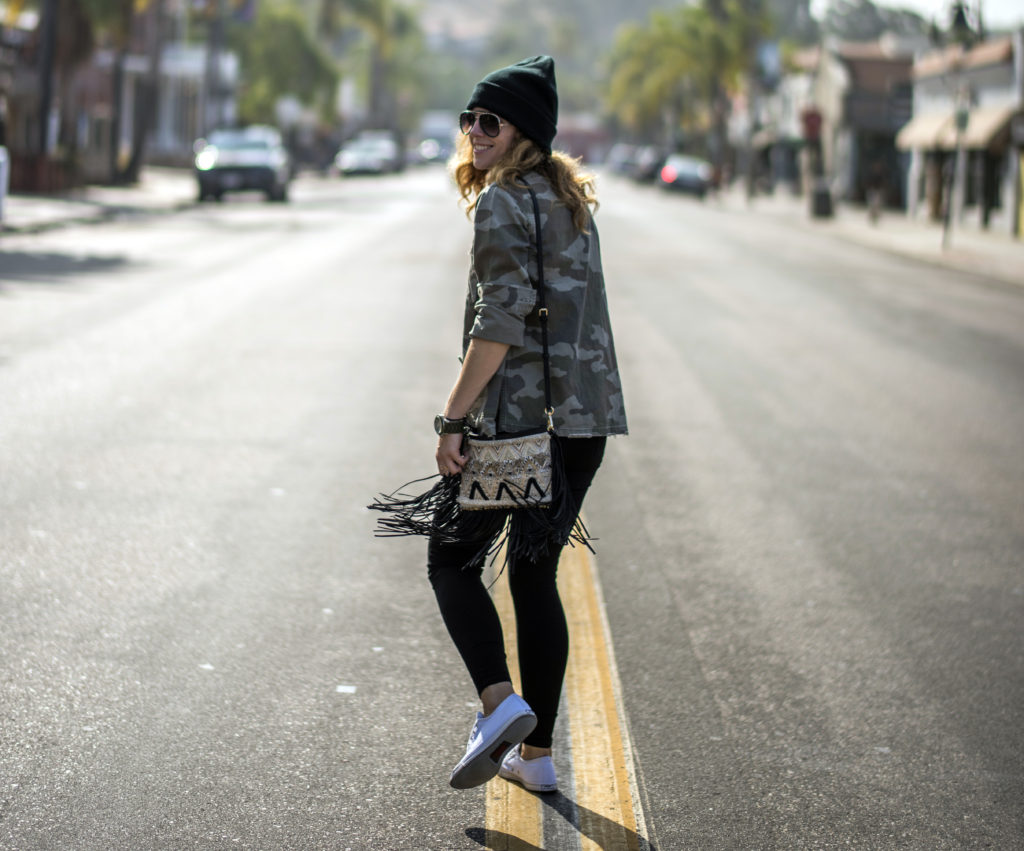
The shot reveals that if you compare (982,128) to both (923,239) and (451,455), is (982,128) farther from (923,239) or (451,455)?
(451,455)

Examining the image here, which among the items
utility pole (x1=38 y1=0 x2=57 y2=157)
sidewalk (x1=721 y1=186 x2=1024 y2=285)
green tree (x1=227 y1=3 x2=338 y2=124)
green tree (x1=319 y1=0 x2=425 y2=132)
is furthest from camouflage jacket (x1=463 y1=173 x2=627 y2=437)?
green tree (x1=319 y1=0 x2=425 y2=132)

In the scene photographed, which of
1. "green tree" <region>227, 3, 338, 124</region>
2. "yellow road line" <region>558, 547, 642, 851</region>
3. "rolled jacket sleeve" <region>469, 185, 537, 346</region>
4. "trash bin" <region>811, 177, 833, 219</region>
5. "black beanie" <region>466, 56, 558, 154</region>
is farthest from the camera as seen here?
"green tree" <region>227, 3, 338, 124</region>

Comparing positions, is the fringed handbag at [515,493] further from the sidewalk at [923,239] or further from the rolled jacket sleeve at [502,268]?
the sidewalk at [923,239]

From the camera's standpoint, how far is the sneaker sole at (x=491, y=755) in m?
3.54

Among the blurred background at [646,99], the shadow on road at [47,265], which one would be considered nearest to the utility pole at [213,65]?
the blurred background at [646,99]

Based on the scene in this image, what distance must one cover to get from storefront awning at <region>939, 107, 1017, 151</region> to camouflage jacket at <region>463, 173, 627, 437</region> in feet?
113

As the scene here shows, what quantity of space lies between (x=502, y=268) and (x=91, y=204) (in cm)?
2986

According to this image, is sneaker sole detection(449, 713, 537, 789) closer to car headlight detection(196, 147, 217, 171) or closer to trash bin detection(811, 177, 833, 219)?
car headlight detection(196, 147, 217, 171)

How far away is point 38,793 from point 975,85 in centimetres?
4132

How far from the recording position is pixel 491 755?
3549mm

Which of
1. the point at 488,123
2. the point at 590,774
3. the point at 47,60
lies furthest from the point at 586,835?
the point at 47,60

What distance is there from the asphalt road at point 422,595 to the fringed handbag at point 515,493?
0.71 metres

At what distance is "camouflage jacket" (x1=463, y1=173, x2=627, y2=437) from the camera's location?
3.42 m

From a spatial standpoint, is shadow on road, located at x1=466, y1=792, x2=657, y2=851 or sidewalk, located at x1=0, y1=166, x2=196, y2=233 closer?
shadow on road, located at x1=466, y1=792, x2=657, y2=851
